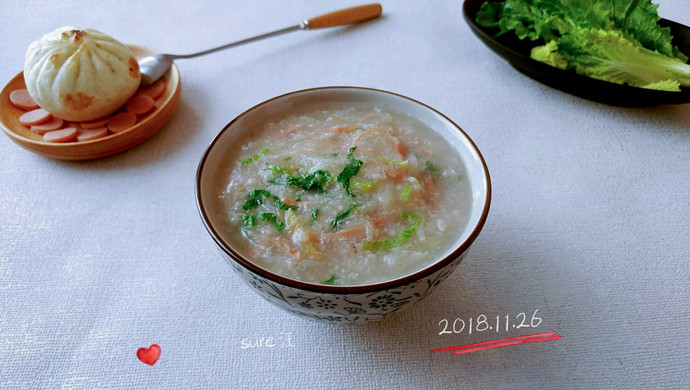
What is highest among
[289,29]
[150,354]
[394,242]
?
[394,242]

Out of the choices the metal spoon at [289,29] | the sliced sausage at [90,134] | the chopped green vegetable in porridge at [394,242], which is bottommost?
the sliced sausage at [90,134]

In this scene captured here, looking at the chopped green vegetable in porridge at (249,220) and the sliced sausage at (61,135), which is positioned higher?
the chopped green vegetable in porridge at (249,220)

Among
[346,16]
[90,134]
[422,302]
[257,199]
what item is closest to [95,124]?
[90,134]

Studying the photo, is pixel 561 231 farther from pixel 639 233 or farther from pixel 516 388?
pixel 516 388

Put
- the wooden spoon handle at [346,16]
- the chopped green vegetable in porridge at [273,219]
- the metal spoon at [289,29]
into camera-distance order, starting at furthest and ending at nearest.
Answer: the wooden spoon handle at [346,16] < the metal spoon at [289,29] < the chopped green vegetable in porridge at [273,219]

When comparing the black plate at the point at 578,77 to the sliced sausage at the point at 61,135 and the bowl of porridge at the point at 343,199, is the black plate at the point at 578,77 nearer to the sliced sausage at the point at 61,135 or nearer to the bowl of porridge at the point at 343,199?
the bowl of porridge at the point at 343,199

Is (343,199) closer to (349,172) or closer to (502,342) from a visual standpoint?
(349,172)

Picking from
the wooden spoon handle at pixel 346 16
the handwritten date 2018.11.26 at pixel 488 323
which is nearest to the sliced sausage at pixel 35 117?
the wooden spoon handle at pixel 346 16
